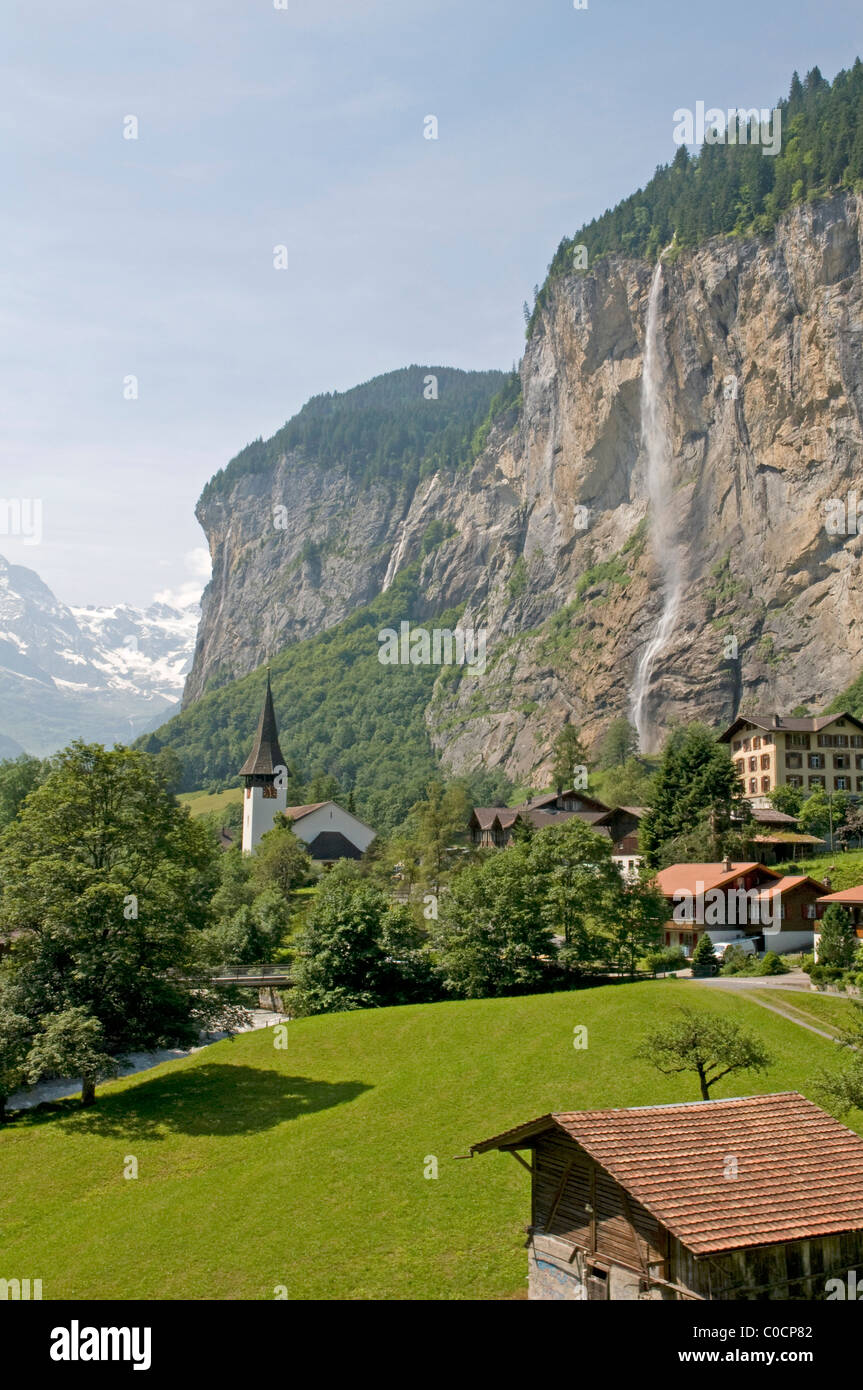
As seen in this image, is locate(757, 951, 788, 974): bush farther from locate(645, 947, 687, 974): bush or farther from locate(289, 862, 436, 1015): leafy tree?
locate(289, 862, 436, 1015): leafy tree

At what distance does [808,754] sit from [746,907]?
4363cm

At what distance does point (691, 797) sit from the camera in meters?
82.5

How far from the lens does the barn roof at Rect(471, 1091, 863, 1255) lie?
18.7 metres

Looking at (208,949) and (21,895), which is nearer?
(21,895)

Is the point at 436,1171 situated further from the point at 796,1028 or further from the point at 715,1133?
the point at 796,1028

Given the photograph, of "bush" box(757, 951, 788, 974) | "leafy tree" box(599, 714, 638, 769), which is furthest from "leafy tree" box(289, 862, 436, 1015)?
"leafy tree" box(599, 714, 638, 769)

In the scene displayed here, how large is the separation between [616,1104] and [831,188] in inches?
6573

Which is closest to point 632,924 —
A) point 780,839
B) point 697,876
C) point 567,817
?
point 697,876

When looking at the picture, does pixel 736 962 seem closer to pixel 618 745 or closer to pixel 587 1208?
pixel 587 1208

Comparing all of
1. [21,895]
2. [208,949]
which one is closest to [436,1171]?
[208,949]

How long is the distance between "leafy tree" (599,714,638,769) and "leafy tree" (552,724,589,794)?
9.63 m
